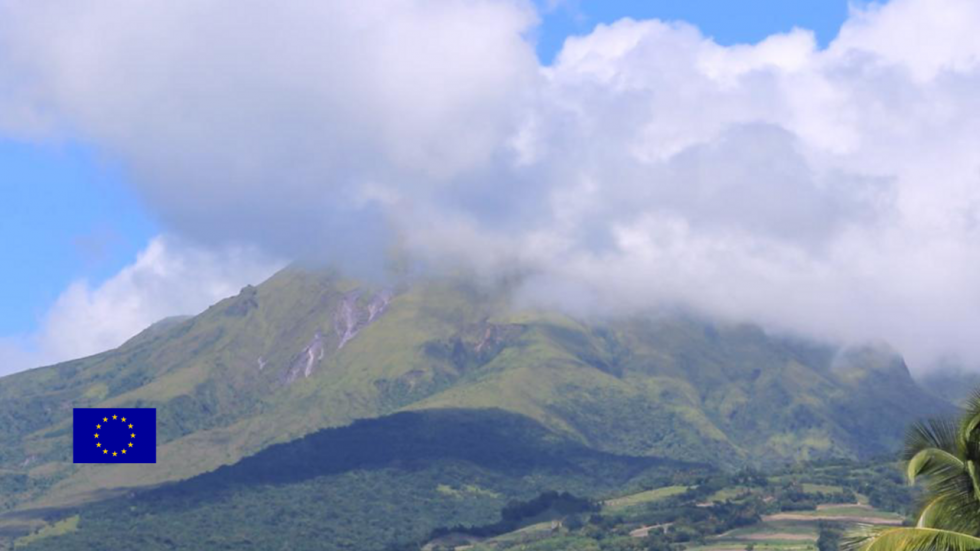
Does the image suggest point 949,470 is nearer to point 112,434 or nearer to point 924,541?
point 924,541

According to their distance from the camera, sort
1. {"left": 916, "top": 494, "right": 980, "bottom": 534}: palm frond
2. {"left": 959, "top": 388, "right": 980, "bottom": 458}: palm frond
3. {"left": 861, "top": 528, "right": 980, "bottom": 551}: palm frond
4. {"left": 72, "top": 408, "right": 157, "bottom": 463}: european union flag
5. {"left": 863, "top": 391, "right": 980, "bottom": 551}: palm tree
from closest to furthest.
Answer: {"left": 861, "top": 528, "right": 980, "bottom": 551}: palm frond < {"left": 959, "top": 388, "right": 980, "bottom": 458}: palm frond < {"left": 863, "top": 391, "right": 980, "bottom": 551}: palm tree < {"left": 916, "top": 494, "right": 980, "bottom": 534}: palm frond < {"left": 72, "top": 408, "right": 157, "bottom": 463}: european union flag

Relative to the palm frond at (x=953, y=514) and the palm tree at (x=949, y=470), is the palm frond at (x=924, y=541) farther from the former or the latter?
the palm frond at (x=953, y=514)

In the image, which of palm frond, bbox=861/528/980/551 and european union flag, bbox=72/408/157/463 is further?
european union flag, bbox=72/408/157/463

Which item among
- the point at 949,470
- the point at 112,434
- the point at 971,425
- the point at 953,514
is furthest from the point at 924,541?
the point at 112,434

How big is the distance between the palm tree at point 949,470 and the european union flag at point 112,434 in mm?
27771

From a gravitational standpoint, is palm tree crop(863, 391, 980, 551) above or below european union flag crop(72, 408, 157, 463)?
below

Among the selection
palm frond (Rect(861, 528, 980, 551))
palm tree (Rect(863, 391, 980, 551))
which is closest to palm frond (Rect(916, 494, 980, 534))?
palm tree (Rect(863, 391, 980, 551))

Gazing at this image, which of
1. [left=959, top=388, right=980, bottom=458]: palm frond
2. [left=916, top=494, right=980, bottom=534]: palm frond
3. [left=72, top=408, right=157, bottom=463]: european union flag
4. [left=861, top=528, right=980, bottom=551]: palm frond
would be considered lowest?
[left=861, top=528, right=980, bottom=551]: palm frond

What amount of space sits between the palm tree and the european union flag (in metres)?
27.8

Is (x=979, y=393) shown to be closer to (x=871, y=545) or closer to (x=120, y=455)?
(x=871, y=545)

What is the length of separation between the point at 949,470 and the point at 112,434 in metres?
30.1

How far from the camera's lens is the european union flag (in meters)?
56.1

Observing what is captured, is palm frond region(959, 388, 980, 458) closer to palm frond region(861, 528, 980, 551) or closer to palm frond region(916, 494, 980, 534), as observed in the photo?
palm frond region(916, 494, 980, 534)

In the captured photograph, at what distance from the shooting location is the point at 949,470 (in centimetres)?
4228
